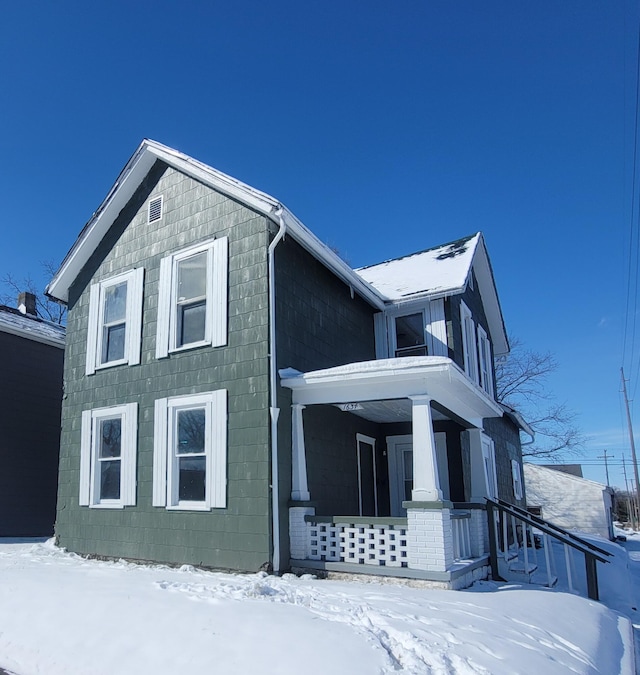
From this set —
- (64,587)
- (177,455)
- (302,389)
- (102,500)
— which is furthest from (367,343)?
(64,587)

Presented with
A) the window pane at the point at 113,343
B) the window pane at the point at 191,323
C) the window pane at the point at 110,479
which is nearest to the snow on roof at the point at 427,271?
the window pane at the point at 191,323

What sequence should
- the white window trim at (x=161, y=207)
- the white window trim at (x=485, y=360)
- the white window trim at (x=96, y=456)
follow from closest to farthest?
the white window trim at (x=96, y=456) < the white window trim at (x=161, y=207) < the white window trim at (x=485, y=360)

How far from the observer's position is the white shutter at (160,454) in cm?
919

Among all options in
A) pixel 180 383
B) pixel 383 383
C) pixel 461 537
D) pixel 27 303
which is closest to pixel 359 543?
pixel 461 537

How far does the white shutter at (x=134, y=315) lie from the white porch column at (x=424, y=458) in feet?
16.1

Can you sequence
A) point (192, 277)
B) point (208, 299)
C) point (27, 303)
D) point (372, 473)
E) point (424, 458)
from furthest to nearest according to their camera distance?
point (27, 303)
point (372, 473)
point (192, 277)
point (208, 299)
point (424, 458)

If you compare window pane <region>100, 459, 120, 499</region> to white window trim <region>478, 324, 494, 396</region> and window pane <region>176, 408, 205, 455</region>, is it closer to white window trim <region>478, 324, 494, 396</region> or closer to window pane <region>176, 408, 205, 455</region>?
window pane <region>176, 408, 205, 455</region>

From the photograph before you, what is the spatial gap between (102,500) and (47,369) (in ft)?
18.0

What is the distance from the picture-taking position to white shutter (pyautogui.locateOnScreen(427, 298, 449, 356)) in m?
11.4

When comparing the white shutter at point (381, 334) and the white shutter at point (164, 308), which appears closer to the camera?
the white shutter at point (164, 308)

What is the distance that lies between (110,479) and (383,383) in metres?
5.18

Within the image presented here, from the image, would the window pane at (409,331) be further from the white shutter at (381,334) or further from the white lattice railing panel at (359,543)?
the white lattice railing panel at (359,543)

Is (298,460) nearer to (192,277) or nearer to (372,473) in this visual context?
(372,473)

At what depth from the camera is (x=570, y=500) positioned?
30.2 m
